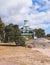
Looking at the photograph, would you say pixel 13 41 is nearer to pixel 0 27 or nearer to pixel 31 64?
pixel 0 27

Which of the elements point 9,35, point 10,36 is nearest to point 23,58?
point 10,36

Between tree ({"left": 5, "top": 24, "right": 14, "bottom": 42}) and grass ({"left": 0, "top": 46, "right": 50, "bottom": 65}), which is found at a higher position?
tree ({"left": 5, "top": 24, "right": 14, "bottom": 42})

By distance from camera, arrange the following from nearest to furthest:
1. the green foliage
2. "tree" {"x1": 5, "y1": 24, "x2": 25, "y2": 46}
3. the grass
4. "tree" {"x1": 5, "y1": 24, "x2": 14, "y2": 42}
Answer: the grass, "tree" {"x1": 5, "y1": 24, "x2": 25, "y2": 46}, the green foliage, "tree" {"x1": 5, "y1": 24, "x2": 14, "y2": 42}

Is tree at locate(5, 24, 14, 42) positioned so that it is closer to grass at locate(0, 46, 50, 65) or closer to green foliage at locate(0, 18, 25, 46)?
green foliage at locate(0, 18, 25, 46)

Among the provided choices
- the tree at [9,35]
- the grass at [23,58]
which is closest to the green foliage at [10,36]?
the tree at [9,35]

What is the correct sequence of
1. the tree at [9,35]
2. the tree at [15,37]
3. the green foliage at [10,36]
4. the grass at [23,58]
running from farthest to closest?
the tree at [9,35] → the green foliage at [10,36] → the tree at [15,37] → the grass at [23,58]

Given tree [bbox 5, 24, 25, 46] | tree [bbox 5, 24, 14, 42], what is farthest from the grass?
tree [bbox 5, 24, 14, 42]

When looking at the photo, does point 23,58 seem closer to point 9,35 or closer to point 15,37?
point 15,37

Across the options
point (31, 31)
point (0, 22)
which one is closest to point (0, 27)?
point (0, 22)

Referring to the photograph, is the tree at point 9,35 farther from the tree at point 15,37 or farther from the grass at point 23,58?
the grass at point 23,58

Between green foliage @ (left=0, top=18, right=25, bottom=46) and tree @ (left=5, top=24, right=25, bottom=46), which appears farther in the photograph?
green foliage @ (left=0, top=18, right=25, bottom=46)

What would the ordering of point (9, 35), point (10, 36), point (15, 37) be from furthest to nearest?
point (9, 35) → point (10, 36) → point (15, 37)

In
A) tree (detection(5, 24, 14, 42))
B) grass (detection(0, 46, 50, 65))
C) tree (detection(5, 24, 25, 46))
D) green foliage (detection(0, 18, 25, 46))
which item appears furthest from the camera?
tree (detection(5, 24, 14, 42))

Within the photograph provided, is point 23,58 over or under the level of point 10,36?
under
